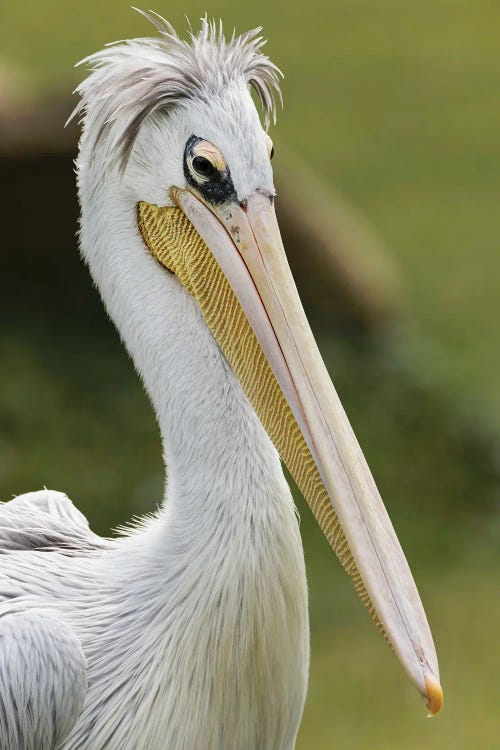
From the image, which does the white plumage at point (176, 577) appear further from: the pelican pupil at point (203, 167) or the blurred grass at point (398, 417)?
the blurred grass at point (398, 417)

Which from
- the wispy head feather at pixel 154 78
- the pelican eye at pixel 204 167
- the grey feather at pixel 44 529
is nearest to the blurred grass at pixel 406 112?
the grey feather at pixel 44 529

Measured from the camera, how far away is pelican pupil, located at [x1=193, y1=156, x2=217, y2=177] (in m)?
2.55

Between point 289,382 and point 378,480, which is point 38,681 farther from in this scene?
point 378,480

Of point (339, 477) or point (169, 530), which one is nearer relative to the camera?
point (339, 477)

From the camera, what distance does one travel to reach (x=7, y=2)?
12.0 m

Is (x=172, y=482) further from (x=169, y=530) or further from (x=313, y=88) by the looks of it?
(x=313, y=88)

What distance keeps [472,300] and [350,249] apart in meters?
1.37

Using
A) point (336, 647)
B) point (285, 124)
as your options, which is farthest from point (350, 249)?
point (285, 124)

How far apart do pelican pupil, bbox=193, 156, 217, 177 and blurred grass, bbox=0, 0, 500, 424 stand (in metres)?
3.82

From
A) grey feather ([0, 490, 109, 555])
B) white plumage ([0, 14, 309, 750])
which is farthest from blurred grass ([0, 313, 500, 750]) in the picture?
white plumage ([0, 14, 309, 750])

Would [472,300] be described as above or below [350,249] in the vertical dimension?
below

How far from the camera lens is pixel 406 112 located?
1025cm

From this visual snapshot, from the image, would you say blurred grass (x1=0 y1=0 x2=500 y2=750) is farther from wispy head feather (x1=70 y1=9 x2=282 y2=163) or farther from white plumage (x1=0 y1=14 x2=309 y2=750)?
wispy head feather (x1=70 y1=9 x2=282 y2=163)

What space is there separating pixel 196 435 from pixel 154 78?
2.34 feet
